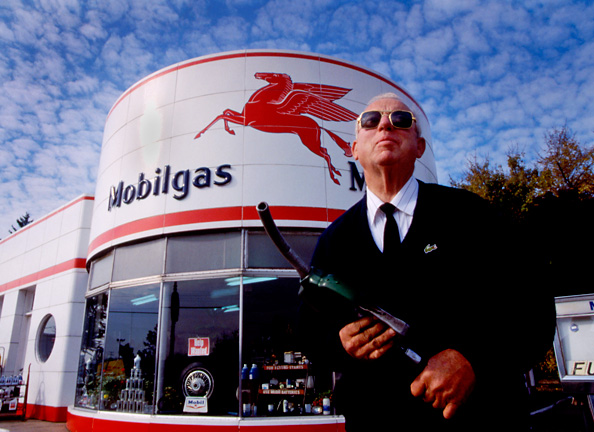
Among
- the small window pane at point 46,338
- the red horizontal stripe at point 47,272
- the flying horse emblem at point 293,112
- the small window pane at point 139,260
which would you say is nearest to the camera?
the small window pane at point 139,260

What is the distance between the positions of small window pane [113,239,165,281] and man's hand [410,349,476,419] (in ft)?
23.6

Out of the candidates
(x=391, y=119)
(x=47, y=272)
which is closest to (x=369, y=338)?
(x=391, y=119)

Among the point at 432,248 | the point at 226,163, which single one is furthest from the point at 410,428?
the point at 226,163

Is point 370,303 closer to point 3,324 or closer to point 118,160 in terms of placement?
point 118,160

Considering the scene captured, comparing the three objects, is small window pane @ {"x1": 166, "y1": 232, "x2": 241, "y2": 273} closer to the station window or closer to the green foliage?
the station window

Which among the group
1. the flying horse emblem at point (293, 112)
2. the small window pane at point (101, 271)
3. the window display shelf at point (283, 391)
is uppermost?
the flying horse emblem at point (293, 112)

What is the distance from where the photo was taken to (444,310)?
1307 mm

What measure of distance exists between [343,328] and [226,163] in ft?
22.3

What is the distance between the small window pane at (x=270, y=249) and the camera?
24.1 ft

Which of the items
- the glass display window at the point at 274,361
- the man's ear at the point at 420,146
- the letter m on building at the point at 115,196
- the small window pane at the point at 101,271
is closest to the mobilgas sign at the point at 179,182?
the letter m on building at the point at 115,196

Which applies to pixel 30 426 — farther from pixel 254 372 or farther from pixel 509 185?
pixel 509 185

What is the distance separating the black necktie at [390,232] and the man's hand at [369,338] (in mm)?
352

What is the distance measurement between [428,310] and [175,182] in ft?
23.7

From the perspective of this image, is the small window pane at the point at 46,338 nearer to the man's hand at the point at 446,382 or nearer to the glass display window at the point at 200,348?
the glass display window at the point at 200,348
